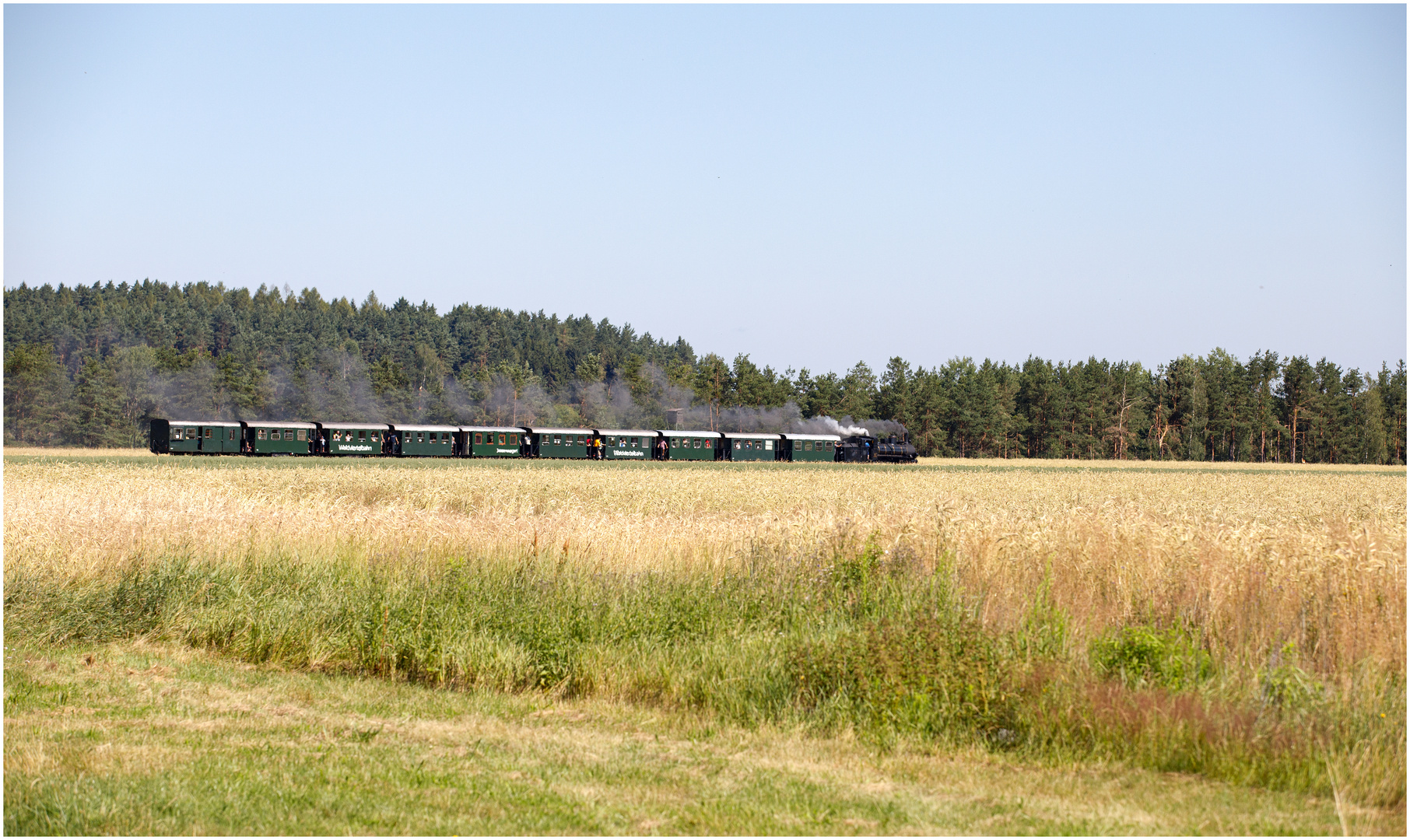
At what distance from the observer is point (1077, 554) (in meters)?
11.2

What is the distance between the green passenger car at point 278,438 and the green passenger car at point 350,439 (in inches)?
28.8

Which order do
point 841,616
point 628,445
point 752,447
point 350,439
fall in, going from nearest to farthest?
1. point 841,616
2. point 350,439
3. point 628,445
4. point 752,447

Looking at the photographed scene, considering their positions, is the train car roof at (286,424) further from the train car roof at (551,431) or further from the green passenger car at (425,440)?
the train car roof at (551,431)

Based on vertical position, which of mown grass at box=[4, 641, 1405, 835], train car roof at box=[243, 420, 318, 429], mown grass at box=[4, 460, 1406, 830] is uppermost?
train car roof at box=[243, 420, 318, 429]

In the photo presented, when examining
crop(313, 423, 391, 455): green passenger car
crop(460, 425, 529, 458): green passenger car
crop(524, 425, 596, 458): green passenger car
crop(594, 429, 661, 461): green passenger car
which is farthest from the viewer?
crop(594, 429, 661, 461): green passenger car

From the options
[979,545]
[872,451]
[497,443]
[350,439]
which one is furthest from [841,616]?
[872,451]

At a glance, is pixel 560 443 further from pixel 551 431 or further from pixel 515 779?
pixel 515 779

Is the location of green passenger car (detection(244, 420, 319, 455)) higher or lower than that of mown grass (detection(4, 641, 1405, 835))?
higher

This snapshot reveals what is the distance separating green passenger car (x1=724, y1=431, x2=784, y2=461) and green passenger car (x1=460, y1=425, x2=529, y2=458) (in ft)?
47.2

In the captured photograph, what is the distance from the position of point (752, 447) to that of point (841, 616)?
211 feet

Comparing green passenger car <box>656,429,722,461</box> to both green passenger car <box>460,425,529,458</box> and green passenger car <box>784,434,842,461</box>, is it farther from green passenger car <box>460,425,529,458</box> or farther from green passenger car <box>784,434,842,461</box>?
green passenger car <box>460,425,529,458</box>

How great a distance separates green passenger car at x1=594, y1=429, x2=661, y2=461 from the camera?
235 ft

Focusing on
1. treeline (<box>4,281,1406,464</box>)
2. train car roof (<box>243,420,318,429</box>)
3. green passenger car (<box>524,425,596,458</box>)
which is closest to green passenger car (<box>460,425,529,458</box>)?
green passenger car (<box>524,425,596,458</box>)

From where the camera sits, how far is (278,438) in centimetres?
6394
